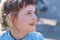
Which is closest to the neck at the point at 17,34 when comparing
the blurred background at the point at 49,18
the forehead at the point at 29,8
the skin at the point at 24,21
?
the skin at the point at 24,21

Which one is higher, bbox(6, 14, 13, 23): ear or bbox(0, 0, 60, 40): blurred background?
bbox(6, 14, 13, 23): ear

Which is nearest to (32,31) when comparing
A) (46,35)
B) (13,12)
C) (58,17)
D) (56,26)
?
(13,12)

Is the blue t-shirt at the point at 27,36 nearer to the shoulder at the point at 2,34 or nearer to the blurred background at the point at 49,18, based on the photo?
the shoulder at the point at 2,34

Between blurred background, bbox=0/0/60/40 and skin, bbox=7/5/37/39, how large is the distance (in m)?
3.97

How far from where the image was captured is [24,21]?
1748 mm

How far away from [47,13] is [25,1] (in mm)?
5683

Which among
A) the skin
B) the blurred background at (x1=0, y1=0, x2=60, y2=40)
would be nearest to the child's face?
the skin

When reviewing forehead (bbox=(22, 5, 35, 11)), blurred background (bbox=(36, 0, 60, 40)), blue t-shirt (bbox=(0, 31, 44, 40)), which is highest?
forehead (bbox=(22, 5, 35, 11))

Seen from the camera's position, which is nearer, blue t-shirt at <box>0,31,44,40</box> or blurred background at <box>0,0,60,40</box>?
blue t-shirt at <box>0,31,44,40</box>

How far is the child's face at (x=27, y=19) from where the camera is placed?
67.7 inches

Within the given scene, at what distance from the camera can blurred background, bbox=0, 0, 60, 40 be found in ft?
20.2

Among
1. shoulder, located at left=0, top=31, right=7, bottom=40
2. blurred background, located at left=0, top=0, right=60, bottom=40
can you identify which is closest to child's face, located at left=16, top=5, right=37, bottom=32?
shoulder, located at left=0, top=31, right=7, bottom=40

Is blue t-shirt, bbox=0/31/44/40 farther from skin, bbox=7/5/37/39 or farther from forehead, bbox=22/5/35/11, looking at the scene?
forehead, bbox=22/5/35/11

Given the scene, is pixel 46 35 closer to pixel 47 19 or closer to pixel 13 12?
pixel 47 19
